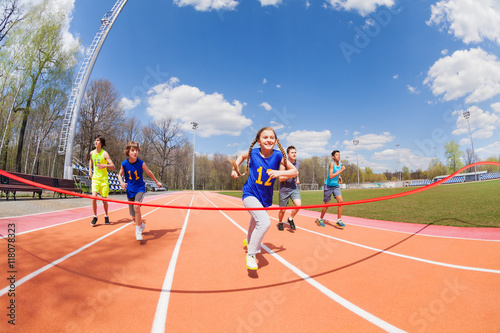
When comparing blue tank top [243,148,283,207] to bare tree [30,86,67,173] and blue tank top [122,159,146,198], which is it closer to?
blue tank top [122,159,146,198]

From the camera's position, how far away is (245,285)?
270cm

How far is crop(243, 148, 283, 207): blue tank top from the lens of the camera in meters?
3.23

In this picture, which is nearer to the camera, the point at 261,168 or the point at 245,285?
the point at 245,285

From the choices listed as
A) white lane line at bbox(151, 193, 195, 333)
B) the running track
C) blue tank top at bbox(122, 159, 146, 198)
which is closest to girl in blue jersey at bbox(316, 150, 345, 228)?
the running track

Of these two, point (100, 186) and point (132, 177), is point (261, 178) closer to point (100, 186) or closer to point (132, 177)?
point (132, 177)

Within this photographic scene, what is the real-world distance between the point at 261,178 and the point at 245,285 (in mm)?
1504

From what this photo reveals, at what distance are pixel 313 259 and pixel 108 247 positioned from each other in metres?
4.00

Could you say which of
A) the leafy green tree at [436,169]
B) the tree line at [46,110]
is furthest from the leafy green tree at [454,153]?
the tree line at [46,110]

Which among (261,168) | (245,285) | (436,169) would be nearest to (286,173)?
(261,168)

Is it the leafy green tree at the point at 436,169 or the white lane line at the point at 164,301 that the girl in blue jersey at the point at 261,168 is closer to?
the white lane line at the point at 164,301

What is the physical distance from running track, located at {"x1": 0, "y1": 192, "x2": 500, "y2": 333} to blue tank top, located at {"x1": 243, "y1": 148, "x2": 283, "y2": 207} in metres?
1.16

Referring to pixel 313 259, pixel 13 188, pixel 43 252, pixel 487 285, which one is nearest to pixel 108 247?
pixel 43 252

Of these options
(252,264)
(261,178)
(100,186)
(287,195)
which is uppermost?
(261,178)

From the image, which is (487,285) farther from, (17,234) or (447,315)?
(17,234)
